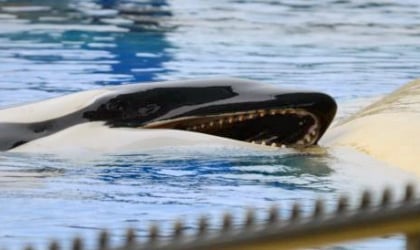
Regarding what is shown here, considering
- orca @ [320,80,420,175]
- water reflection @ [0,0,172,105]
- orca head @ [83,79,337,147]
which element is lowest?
water reflection @ [0,0,172,105]

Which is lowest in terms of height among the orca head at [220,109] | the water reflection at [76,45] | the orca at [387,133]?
the water reflection at [76,45]

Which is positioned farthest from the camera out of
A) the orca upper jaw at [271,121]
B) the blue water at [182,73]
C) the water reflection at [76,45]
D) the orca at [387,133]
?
the water reflection at [76,45]

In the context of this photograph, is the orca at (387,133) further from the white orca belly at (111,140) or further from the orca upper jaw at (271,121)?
the white orca belly at (111,140)

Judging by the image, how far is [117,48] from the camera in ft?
35.8

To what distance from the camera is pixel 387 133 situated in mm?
Answer: 5816

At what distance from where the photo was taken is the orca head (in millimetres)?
5543

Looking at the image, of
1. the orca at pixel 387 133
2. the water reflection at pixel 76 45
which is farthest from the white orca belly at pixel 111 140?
the water reflection at pixel 76 45

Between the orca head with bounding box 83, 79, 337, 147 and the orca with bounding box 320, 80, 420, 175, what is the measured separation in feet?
0.80

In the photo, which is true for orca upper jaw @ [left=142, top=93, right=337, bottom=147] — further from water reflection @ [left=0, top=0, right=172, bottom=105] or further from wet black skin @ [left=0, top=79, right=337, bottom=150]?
water reflection @ [left=0, top=0, right=172, bottom=105]

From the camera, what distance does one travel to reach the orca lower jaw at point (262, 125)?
5586 millimetres

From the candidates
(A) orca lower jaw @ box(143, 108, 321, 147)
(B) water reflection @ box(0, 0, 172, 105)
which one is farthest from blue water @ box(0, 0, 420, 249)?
(A) orca lower jaw @ box(143, 108, 321, 147)

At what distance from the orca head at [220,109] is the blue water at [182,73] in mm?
176

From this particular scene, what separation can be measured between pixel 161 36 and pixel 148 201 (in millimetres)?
7122

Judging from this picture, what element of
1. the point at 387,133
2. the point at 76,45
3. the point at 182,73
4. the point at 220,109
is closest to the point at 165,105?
the point at 220,109
